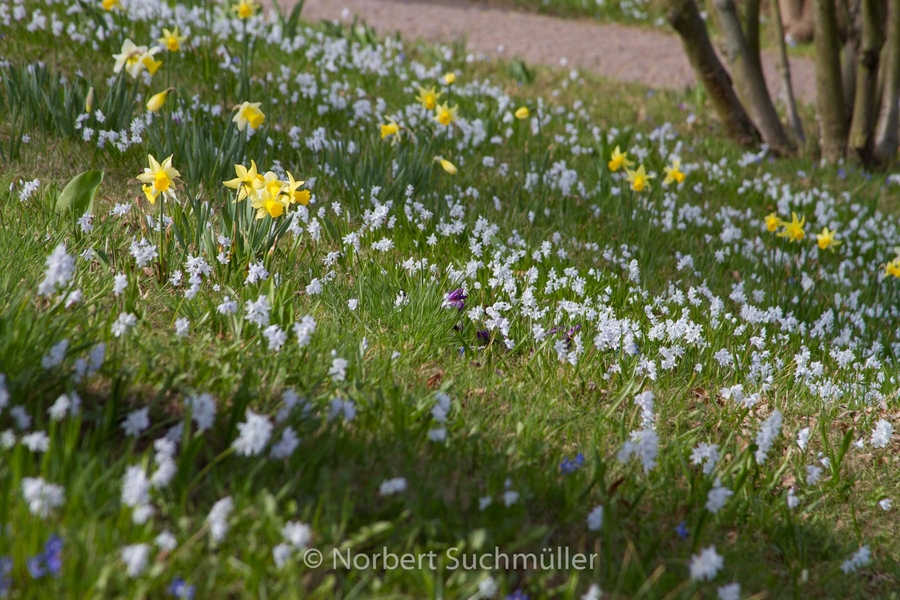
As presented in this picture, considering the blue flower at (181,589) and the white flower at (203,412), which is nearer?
the blue flower at (181,589)

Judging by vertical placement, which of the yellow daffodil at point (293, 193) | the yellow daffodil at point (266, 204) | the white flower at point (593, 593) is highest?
the yellow daffodil at point (293, 193)

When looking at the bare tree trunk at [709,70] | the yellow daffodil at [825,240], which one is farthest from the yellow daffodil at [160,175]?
the bare tree trunk at [709,70]

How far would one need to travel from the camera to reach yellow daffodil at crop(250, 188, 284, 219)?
3.02 meters

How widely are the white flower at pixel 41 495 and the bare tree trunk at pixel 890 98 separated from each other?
7302 millimetres

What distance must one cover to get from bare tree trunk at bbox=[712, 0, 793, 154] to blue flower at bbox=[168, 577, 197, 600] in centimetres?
686

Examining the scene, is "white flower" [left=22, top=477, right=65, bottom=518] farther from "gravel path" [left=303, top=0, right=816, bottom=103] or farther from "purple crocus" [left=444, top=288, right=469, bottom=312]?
"gravel path" [left=303, top=0, right=816, bottom=103]

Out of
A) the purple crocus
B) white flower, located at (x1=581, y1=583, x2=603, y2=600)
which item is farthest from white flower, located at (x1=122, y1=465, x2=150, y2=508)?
→ the purple crocus

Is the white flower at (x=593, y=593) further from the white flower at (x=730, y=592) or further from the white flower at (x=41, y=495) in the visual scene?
the white flower at (x=41, y=495)

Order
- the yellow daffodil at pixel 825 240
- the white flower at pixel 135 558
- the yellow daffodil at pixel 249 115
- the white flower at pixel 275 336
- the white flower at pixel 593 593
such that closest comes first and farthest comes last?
the white flower at pixel 135 558 → the white flower at pixel 593 593 → the white flower at pixel 275 336 → the yellow daffodil at pixel 249 115 → the yellow daffodil at pixel 825 240

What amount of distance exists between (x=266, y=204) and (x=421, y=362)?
886mm

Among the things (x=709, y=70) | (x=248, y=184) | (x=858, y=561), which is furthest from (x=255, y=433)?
(x=709, y=70)

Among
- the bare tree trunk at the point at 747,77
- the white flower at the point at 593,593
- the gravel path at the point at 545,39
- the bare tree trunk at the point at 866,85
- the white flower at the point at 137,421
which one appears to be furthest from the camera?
the gravel path at the point at 545,39

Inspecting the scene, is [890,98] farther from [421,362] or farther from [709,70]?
[421,362]

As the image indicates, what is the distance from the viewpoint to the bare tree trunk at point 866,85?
654 cm
